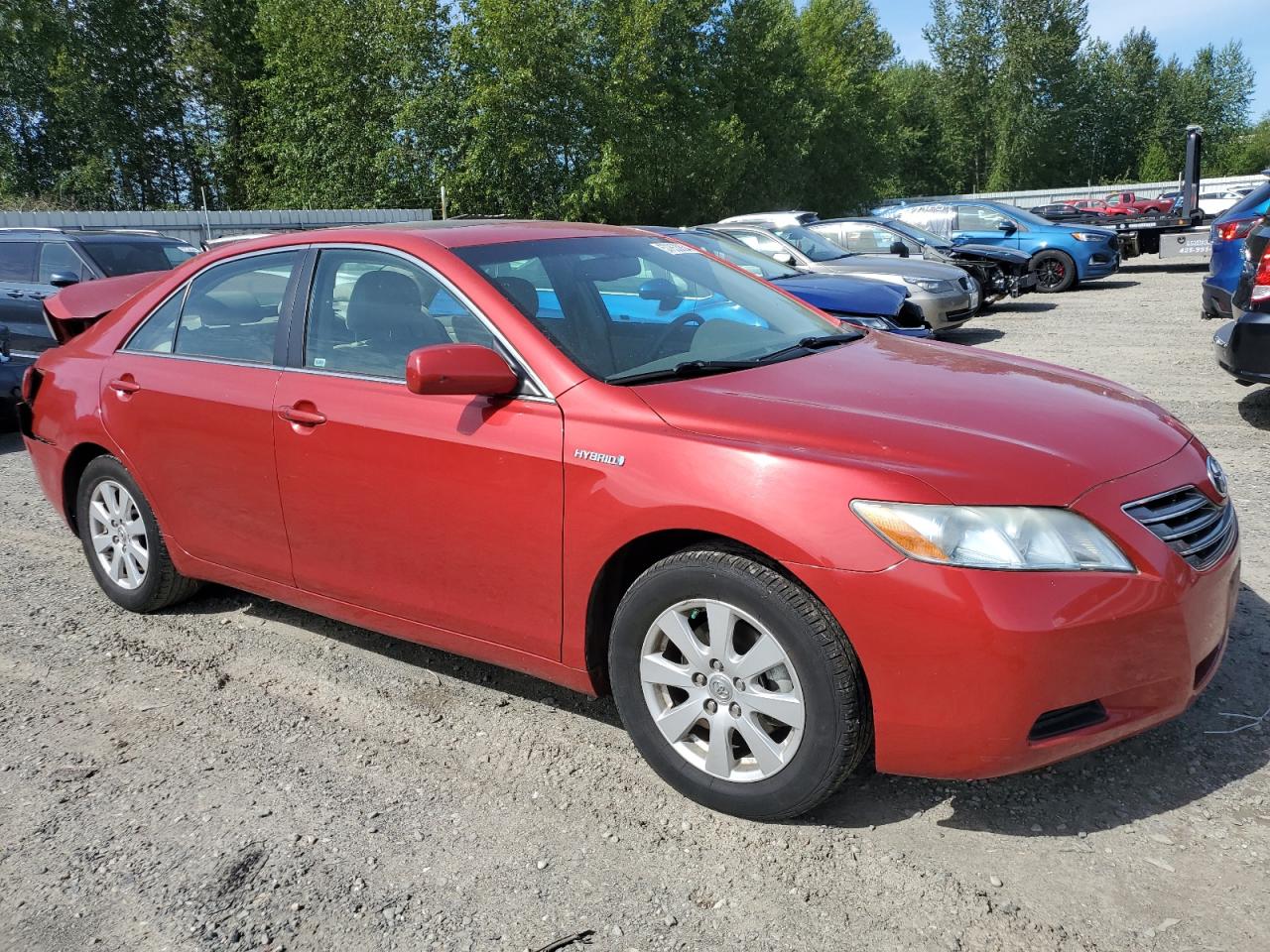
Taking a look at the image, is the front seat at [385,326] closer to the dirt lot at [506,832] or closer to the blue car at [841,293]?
the dirt lot at [506,832]

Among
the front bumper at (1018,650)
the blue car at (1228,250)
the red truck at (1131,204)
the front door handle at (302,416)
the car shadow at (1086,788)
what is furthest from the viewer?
the red truck at (1131,204)

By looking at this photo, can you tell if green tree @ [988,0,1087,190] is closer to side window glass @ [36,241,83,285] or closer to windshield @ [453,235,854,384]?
side window glass @ [36,241,83,285]

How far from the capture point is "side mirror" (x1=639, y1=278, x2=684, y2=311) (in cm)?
375

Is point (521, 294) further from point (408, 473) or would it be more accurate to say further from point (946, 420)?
point (946, 420)

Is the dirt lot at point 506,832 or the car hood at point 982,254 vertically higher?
the car hood at point 982,254

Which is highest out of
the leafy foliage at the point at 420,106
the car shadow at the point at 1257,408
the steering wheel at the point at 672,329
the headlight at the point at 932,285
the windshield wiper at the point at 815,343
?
the leafy foliage at the point at 420,106

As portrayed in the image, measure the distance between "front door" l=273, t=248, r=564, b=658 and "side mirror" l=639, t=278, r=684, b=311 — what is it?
72 centimetres

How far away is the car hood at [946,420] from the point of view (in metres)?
2.60

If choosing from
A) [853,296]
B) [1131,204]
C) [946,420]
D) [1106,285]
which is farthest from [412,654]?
[1131,204]

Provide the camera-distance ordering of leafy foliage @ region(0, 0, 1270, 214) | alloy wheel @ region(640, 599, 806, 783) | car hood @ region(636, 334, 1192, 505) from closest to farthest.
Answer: car hood @ region(636, 334, 1192, 505) < alloy wheel @ region(640, 599, 806, 783) < leafy foliage @ region(0, 0, 1270, 214)

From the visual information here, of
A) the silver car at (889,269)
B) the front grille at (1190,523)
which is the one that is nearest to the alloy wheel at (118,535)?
the front grille at (1190,523)

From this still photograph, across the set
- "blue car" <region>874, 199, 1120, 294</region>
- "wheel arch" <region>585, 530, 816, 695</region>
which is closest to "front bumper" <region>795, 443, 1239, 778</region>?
"wheel arch" <region>585, 530, 816, 695</region>

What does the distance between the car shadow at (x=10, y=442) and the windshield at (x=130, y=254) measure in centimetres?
205

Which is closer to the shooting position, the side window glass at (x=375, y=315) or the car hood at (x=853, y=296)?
the side window glass at (x=375, y=315)
